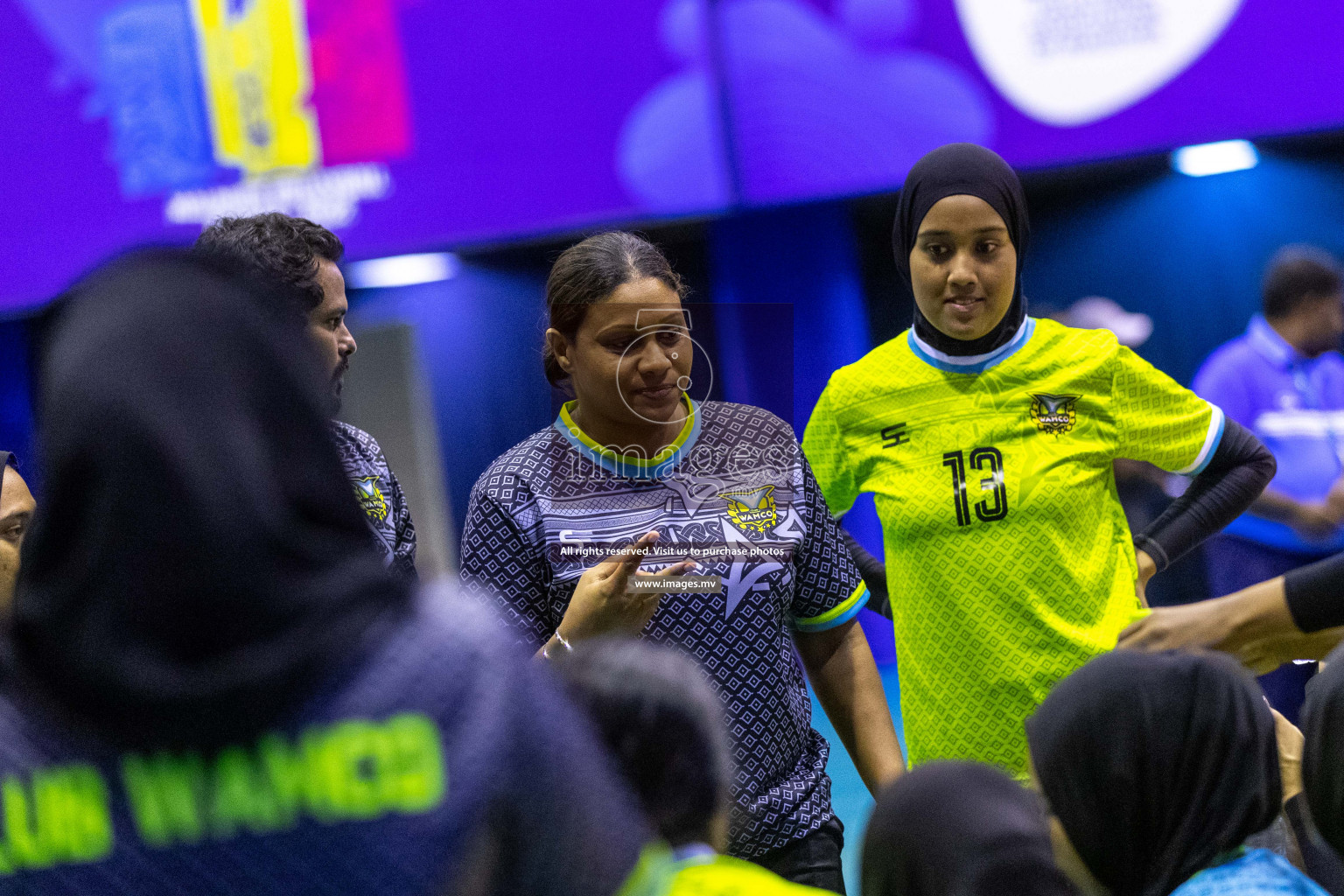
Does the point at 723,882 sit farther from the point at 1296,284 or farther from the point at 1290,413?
the point at 1296,284

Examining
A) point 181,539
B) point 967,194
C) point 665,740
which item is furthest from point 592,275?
point 181,539

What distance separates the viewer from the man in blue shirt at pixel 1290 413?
3719 mm

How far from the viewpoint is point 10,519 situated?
2.04 meters

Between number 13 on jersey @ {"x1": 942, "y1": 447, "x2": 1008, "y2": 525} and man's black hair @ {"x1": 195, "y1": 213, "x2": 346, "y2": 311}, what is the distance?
104 cm

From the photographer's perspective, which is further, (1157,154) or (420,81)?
(420,81)

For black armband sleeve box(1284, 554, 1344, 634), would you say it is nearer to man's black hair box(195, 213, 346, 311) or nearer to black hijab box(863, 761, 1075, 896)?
black hijab box(863, 761, 1075, 896)

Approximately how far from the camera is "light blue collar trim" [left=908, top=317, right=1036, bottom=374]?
206 cm

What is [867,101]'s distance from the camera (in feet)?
15.2

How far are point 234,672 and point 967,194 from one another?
1.55 meters

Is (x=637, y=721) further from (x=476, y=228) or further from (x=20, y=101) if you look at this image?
(x=20, y=101)

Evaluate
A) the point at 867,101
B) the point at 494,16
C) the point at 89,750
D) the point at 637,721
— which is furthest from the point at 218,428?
the point at 494,16

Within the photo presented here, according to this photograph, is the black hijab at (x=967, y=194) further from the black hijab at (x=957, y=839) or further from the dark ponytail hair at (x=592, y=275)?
the black hijab at (x=957, y=839)

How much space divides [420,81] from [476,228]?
621 millimetres

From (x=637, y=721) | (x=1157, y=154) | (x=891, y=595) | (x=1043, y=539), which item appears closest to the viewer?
(x=637, y=721)
